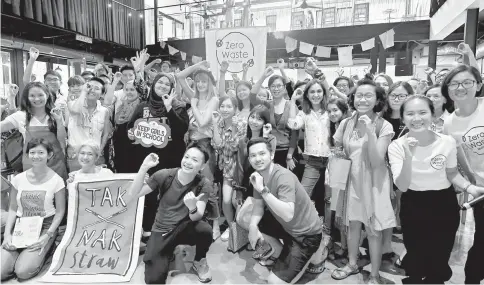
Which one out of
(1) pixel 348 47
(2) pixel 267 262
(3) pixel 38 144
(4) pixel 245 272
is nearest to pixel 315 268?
(2) pixel 267 262

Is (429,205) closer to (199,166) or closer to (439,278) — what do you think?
(439,278)

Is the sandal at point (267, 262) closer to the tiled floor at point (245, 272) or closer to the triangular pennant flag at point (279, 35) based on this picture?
the tiled floor at point (245, 272)

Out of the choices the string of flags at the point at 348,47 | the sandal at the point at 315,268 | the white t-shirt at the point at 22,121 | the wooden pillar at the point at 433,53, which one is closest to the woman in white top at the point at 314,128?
the sandal at the point at 315,268

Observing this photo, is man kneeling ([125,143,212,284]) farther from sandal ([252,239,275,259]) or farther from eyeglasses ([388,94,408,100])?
eyeglasses ([388,94,408,100])

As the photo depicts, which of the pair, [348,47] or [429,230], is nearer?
[429,230]

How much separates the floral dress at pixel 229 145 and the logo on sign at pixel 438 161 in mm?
1476

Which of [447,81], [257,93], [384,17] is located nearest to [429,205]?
[447,81]

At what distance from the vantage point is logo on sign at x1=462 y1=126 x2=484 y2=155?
1.97 m

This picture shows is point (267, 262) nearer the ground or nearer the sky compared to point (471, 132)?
nearer the ground

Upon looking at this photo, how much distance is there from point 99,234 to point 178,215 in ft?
2.24

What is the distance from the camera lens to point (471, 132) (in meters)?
2.00

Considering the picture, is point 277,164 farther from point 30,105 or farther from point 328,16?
point 328,16

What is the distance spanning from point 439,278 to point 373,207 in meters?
0.55

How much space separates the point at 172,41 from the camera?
1123cm
